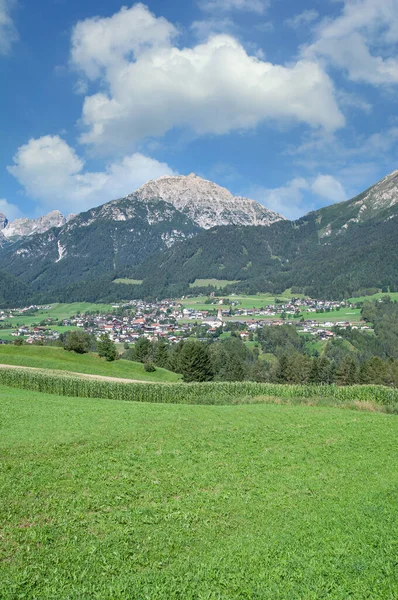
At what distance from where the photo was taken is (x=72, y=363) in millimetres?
76188

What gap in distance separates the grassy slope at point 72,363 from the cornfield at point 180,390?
18829mm

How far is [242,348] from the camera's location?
140m

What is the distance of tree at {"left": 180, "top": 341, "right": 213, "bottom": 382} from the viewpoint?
3300 inches

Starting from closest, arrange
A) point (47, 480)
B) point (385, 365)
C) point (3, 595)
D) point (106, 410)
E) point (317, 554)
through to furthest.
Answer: point (3, 595) → point (317, 554) → point (47, 480) → point (106, 410) → point (385, 365)

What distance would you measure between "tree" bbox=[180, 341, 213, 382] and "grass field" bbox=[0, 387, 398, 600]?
54809 millimetres

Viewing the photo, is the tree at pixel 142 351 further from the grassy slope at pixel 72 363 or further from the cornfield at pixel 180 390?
the cornfield at pixel 180 390

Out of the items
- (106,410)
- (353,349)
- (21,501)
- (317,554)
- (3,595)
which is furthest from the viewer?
(353,349)

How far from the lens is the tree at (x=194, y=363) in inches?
3300

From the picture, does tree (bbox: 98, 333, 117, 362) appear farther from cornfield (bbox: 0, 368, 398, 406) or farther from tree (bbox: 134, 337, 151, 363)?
cornfield (bbox: 0, 368, 398, 406)

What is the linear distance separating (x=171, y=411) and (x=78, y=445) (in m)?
13.2

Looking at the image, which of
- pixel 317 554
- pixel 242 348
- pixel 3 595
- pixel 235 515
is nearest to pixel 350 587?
pixel 317 554

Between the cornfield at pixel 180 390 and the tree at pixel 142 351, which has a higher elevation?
the cornfield at pixel 180 390

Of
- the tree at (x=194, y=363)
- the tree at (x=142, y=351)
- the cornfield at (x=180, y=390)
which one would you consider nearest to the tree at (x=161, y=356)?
the tree at (x=142, y=351)

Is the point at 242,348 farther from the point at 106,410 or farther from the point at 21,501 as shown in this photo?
the point at 21,501
